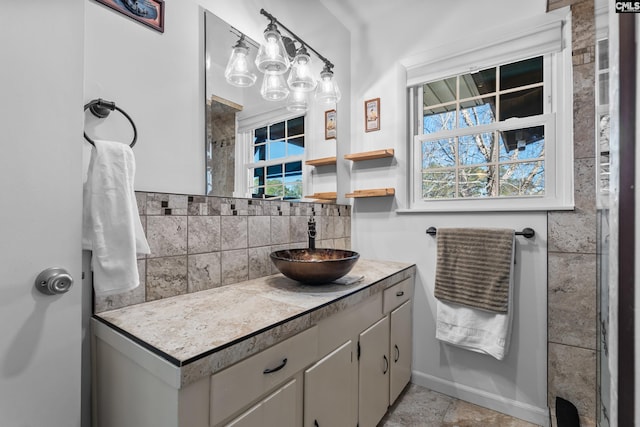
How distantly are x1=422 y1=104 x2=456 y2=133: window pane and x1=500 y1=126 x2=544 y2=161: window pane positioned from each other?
1.12 ft

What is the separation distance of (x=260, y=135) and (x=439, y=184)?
1.28m

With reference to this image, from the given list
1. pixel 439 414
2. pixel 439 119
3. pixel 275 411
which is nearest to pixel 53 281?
pixel 275 411

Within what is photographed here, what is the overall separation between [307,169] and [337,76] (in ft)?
2.64

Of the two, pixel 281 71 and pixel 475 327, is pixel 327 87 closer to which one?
pixel 281 71

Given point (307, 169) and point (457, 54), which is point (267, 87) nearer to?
point (307, 169)

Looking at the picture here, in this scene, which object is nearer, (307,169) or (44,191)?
(44,191)

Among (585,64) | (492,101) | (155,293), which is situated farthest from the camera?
(492,101)

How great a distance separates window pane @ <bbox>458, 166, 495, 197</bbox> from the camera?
1.98 m

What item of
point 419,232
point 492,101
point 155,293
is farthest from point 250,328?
point 492,101

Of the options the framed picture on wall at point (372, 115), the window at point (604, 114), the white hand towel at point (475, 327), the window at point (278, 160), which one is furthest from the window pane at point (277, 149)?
the window at point (604, 114)

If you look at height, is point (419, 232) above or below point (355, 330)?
above

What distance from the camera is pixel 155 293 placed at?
1.23 metres

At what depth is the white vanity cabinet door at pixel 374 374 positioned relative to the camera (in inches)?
59.1

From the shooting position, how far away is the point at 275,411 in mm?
979
